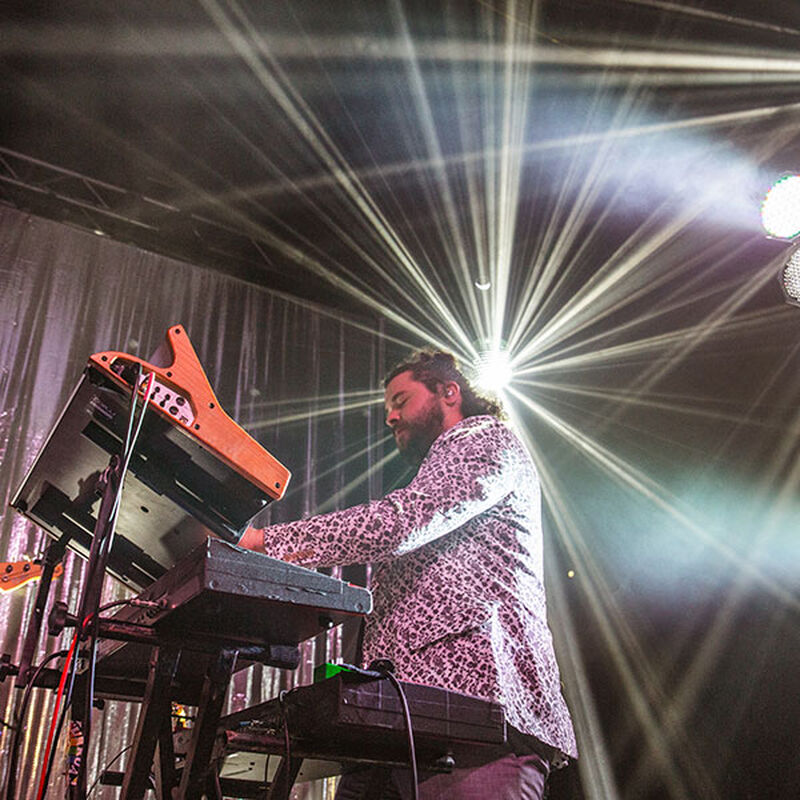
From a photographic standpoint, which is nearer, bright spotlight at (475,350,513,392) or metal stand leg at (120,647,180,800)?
metal stand leg at (120,647,180,800)

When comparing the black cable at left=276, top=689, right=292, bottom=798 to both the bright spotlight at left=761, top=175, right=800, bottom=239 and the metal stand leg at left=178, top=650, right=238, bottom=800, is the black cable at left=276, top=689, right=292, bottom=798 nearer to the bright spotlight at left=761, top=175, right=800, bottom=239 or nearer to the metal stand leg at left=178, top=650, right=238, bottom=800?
the metal stand leg at left=178, top=650, right=238, bottom=800

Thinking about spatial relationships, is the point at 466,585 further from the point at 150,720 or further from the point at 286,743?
the point at 150,720

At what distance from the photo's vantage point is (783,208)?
11.2 ft

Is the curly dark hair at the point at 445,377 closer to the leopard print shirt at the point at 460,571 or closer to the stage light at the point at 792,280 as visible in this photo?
the leopard print shirt at the point at 460,571

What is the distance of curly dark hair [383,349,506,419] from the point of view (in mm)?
2600

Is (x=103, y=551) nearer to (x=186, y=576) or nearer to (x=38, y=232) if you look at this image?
(x=186, y=576)

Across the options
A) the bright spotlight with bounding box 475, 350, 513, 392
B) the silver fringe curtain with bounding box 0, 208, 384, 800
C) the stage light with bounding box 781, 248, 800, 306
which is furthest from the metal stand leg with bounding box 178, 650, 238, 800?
the bright spotlight with bounding box 475, 350, 513, 392

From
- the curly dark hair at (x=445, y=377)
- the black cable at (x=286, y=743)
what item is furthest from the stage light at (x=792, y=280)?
the black cable at (x=286, y=743)

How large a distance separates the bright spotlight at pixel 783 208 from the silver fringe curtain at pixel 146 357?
3.35 meters

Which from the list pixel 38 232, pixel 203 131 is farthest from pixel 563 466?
pixel 38 232

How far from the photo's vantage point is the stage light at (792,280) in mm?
3350

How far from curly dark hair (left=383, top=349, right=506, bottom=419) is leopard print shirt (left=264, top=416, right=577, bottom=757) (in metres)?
0.37

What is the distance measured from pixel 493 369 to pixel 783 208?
2.95 m

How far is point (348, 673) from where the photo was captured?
1595 mm
